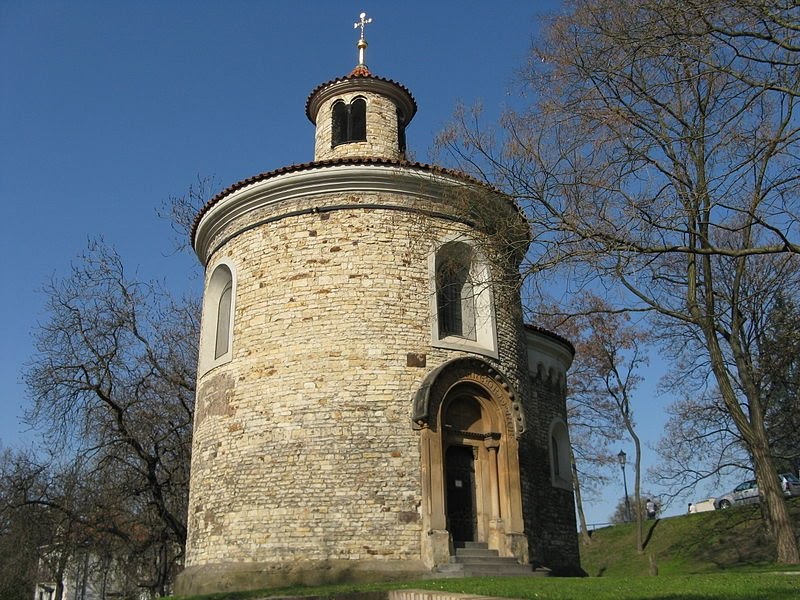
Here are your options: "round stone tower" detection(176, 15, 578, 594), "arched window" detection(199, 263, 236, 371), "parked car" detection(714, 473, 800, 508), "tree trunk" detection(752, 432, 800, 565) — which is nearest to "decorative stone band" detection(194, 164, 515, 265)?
"round stone tower" detection(176, 15, 578, 594)

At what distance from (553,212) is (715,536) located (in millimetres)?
20220

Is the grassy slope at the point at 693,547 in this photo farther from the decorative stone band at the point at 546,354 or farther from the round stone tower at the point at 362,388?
the round stone tower at the point at 362,388

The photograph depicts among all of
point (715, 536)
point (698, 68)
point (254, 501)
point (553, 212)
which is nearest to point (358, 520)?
point (254, 501)

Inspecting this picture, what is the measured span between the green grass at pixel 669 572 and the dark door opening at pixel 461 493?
1800 millimetres

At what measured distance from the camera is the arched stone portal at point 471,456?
495 inches

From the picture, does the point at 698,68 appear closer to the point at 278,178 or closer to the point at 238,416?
the point at 278,178

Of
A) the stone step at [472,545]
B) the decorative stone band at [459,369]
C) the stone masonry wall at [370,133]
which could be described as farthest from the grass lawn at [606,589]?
the stone masonry wall at [370,133]

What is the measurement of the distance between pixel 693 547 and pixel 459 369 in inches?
678

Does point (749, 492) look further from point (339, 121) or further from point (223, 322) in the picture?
point (223, 322)

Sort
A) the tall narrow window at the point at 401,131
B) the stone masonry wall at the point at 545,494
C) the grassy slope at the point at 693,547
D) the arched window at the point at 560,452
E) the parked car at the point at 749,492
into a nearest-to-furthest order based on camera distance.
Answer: the stone masonry wall at the point at 545,494
the arched window at the point at 560,452
the tall narrow window at the point at 401,131
the grassy slope at the point at 693,547
the parked car at the point at 749,492

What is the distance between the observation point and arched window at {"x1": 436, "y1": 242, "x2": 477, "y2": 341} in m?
14.2

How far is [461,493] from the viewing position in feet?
43.4

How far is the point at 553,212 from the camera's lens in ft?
33.8

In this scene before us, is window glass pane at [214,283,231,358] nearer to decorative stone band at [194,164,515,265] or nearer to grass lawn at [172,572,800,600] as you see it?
decorative stone band at [194,164,515,265]
